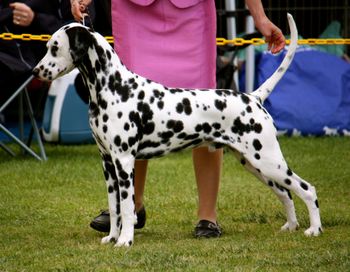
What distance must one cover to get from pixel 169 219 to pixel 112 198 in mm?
903

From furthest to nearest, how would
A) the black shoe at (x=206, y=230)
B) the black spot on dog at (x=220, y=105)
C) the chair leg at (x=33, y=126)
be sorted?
the chair leg at (x=33, y=126) → the black shoe at (x=206, y=230) → the black spot on dog at (x=220, y=105)

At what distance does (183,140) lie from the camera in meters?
5.43

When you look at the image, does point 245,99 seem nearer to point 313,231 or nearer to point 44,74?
point 313,231

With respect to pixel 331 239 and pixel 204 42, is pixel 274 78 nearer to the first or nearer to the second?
pixel 204 42

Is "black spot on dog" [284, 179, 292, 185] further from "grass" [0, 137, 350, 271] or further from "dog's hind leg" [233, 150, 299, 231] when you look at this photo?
"grass" [0, 137, 350, 271]

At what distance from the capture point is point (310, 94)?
1085 cm

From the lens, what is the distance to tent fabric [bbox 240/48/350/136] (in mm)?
10633

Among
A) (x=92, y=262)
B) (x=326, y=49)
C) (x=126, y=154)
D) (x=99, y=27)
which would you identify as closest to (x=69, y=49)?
(x=126, y=154)

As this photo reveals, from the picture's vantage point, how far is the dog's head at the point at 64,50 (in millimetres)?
5262

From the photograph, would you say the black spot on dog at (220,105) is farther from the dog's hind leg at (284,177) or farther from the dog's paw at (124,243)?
the dog's paw at (124,243)

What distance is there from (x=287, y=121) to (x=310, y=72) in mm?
649

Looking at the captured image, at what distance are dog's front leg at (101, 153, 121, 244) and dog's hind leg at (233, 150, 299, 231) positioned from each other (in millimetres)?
650

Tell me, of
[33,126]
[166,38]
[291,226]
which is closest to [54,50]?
[166,38]

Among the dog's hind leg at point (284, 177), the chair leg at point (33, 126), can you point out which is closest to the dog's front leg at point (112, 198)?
the dog's hind leg at point (284, 177)
